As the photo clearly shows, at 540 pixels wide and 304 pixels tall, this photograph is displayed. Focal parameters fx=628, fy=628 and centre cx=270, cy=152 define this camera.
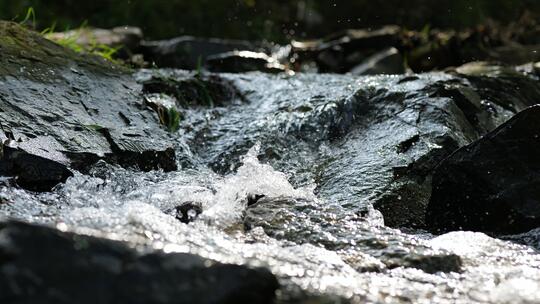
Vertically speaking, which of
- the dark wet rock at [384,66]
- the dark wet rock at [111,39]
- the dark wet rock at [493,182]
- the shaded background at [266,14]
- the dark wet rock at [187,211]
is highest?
the shaded background at [266,14]

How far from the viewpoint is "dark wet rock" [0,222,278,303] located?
147 cm

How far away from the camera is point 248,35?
13641 millimetres

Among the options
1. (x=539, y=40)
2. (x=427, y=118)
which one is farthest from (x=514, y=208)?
(x=539, y=40)

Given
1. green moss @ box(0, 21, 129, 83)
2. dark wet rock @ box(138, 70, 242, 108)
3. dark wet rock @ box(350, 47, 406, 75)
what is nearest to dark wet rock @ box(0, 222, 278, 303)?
green moss @ box(0, 21, 129, 83)

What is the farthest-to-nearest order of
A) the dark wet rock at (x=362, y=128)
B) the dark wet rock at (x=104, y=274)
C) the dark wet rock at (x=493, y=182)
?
the dark wet rock at (x=362, y=128) → the dark wet rock at (x=493, y=182) → the dark wet rock at (x=104, y=274)

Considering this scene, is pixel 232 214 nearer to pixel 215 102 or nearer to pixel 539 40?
pixel 215 102

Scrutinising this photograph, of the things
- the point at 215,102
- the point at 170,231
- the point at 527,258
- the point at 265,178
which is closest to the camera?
the point at 170,231

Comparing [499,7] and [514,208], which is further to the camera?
[499,7]

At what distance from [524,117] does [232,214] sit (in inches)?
67.6

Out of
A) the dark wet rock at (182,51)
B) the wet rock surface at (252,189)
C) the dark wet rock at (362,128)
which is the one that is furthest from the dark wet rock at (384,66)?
the dark wet rock at (182,51)

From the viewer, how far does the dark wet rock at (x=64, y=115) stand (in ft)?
11.1

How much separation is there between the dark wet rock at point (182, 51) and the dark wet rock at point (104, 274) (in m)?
6.00

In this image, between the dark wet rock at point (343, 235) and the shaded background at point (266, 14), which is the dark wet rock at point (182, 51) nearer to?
the shaded background at point (266, 14)

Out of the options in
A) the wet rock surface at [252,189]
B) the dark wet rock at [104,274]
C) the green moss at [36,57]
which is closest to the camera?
the dark wet rock at [104,274]
